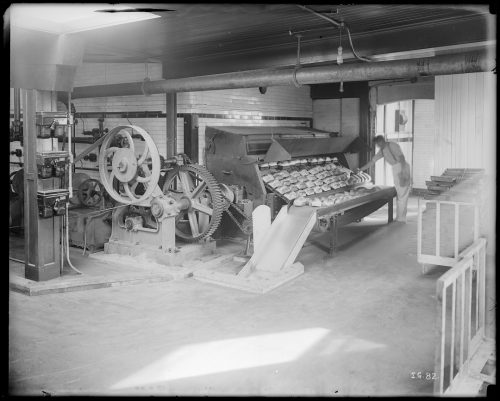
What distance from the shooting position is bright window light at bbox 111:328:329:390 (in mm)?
4547

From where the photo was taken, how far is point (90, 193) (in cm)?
957

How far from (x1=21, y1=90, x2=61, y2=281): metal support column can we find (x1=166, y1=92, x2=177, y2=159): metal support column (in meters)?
3.27

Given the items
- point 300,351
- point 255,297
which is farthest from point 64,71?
point 300,351

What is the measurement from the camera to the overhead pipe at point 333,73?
6312 mm

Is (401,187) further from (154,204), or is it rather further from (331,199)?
(154,204)

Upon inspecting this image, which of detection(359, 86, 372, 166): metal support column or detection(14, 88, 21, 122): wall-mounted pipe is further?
detection(359, 86, 372, 166): metal support column

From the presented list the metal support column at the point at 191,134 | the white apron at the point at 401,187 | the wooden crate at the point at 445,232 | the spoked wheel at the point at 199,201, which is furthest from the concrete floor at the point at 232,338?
the white apron at the point at 401,187

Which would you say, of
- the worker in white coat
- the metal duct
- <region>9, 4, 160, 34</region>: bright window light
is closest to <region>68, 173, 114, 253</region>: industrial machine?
the metal duct

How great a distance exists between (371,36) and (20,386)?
607cm

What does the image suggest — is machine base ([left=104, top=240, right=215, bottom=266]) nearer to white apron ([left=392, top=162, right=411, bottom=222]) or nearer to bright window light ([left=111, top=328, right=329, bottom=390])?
bright window light ([left=111, top=328, right=329, bottom=390])

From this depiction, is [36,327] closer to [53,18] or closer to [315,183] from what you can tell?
[53,18]

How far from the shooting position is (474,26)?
22.5 ft

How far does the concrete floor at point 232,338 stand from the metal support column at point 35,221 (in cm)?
51

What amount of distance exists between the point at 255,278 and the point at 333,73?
288 centimetres
